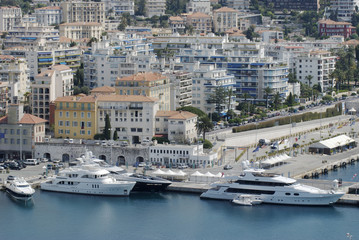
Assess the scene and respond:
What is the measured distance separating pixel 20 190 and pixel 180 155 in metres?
12.1

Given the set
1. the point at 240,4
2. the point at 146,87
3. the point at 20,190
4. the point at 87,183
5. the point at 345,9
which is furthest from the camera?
the point at 240,4

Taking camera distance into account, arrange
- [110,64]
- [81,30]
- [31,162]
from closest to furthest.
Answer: [31,162]
[110,64]
[81,30]

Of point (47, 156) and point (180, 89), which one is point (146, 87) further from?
point (47, 156)

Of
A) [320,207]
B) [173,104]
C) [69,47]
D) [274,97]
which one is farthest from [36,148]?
[69,47]

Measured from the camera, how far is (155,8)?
6216 inches

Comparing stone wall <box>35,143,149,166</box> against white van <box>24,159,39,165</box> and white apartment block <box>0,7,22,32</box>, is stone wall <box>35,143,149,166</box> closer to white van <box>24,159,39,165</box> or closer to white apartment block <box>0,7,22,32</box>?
white van <box>24,159,39,165</box>

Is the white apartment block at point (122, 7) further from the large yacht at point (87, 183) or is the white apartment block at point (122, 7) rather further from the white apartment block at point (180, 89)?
the large yacht at point (87, 183)

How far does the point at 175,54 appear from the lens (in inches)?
3984

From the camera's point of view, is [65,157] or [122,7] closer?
[65,157]

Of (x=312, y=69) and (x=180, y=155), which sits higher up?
(x=312, y=69)

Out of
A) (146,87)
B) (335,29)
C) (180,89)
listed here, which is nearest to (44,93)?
(146,87)

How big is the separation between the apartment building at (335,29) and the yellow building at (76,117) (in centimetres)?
7447

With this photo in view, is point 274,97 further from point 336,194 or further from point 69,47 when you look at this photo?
point 336,194

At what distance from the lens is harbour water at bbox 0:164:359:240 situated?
182ft
